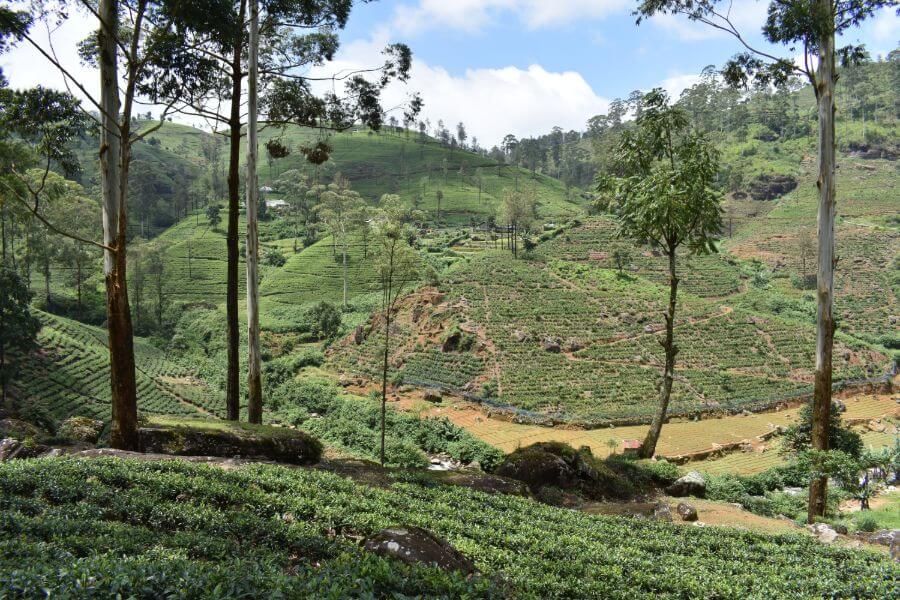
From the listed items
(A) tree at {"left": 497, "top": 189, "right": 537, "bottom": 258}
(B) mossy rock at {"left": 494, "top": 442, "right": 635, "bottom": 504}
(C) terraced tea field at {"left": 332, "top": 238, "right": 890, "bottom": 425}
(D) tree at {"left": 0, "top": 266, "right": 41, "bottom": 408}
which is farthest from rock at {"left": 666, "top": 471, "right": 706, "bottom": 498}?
(A) tree at {"left": 497, "top": 189, "right": 537, "bottom": 258}

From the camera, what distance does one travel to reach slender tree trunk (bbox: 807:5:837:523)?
11141mm

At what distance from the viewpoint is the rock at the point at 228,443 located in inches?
375

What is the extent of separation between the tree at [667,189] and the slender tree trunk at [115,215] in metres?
13.9

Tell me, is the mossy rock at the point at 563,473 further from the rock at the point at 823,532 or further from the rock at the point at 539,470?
the rock at the point at 823,532

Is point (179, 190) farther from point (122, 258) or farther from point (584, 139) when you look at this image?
point (584, 139)

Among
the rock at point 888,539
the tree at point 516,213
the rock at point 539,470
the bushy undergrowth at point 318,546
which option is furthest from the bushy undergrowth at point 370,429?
the tree at point 516,213

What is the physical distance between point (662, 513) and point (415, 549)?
822 centimetres

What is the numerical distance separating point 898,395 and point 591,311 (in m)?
22.6

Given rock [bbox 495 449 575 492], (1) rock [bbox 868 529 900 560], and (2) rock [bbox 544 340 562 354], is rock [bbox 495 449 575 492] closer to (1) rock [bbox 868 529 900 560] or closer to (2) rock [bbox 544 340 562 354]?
(1) rock [bbox 868 529 900 560]

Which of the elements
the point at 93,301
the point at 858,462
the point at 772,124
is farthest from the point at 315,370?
the point at 772,124

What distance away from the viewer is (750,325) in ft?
142

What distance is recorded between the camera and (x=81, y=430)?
11.2m

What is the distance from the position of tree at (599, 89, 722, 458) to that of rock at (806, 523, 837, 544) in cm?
618

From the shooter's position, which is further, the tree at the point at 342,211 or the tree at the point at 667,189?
the tree at the point at 342,211
